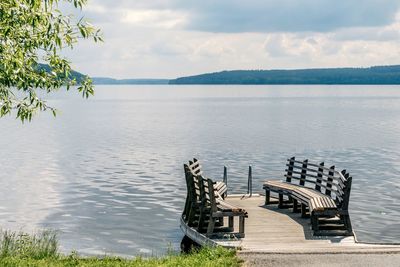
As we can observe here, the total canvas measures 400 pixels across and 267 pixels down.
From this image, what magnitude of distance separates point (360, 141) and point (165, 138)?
23003 millimetres

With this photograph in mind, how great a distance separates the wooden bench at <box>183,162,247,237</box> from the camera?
62.4 ft

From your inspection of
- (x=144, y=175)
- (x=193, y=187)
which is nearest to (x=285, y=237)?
→ (x=193, y=187)

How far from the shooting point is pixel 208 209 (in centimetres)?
2034

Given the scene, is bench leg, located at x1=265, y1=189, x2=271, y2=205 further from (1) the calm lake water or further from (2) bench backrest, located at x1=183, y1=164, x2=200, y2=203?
(1) the calm lake water

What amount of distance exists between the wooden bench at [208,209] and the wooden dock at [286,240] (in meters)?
0.56

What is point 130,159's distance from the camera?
57781 mm

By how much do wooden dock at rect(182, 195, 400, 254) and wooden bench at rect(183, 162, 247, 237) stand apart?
56 centimetres

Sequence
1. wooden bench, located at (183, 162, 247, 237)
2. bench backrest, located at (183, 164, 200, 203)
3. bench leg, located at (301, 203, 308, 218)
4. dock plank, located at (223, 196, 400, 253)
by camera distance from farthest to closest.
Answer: bench backrest, located at (183, 164, 200, 203)
bench leg, located at (301, 203, 308, 218)
wooden bench, located at (183, 162, 247, 237)
dock plank, located at (223, 196, 400, 253)

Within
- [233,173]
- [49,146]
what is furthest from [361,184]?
[49,146]

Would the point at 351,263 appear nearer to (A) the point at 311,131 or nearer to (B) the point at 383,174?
(B) the point at 383,174

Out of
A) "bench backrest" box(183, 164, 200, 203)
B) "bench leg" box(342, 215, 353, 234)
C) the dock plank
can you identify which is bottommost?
the dock plank

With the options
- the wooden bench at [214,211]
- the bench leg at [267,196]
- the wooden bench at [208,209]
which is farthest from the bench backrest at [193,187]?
the bench leg at [267,196]

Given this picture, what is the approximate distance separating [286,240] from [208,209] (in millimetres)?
2806

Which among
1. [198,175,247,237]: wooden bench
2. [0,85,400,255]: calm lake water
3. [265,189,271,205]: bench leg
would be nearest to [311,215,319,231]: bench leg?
[198,175,247,237]: wooden bench
